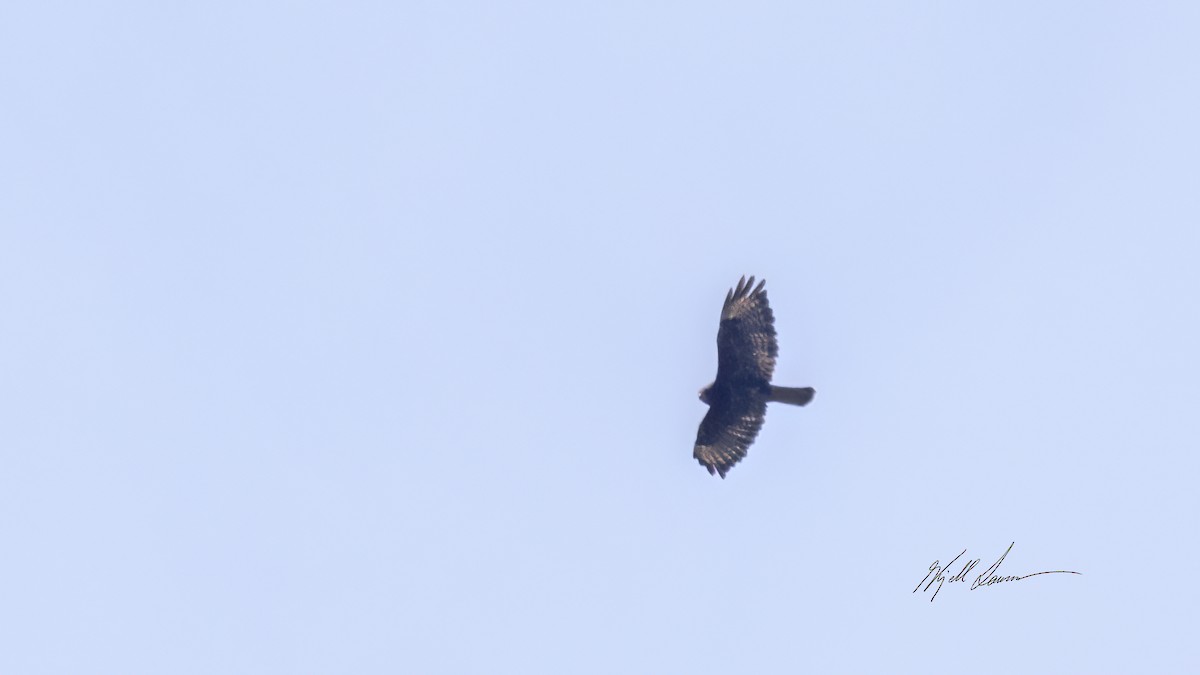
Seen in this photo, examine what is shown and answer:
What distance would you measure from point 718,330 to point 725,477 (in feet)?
8.36

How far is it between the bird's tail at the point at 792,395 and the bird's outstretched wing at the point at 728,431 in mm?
422

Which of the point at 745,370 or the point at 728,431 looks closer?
the point at 745,370

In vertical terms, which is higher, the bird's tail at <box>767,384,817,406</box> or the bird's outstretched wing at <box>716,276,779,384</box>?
the bird's outstretched wing at <box>716,276,779,384</box>

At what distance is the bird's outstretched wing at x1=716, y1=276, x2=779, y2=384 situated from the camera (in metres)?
24.2

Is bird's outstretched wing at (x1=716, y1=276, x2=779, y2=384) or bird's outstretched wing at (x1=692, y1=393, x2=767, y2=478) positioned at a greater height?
bird's outstretched wing at (x1=716, y1=276, x2=779, y2=384)

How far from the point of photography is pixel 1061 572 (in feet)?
78.6

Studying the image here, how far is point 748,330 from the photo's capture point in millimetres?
24234

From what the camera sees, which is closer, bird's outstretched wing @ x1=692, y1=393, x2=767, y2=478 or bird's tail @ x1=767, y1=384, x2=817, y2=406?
bird's tail @ x1=767, y1=384, x2=817, y2=406

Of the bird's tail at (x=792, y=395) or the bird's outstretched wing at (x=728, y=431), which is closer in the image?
the bird's tail at (x=792, y=395)

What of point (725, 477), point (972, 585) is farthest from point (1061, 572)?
point (725, 477)

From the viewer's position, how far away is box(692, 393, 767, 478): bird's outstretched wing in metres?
24.8

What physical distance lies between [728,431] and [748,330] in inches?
74.6

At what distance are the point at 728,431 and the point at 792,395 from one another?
148 cm

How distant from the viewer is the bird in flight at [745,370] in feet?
79.5
